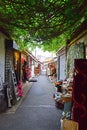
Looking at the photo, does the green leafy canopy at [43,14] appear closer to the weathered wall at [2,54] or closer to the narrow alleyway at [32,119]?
the narrow alleyway at [32,119]

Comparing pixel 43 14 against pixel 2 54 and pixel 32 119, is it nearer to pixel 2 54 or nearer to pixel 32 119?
pixel 32 119

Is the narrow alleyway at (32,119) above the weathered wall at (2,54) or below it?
below

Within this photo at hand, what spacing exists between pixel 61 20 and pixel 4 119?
3585 millimetres

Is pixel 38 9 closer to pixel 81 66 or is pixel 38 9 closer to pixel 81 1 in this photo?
pixel 81 1

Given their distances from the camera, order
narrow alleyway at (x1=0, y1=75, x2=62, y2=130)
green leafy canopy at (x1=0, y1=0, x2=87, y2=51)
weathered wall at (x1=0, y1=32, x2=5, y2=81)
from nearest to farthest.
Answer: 1. green leafy canopy at (x1=0, y1=0, x2=87, y2=51)
2. narrow alleyway at (x1=0, y1=75, x2=62, y2=130)
3. weathered wall at (x1=0, y1=32, x2=5, y2=81)

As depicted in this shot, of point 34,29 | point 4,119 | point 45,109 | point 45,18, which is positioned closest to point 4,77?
point 45,109

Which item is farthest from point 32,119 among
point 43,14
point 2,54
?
point 2,54

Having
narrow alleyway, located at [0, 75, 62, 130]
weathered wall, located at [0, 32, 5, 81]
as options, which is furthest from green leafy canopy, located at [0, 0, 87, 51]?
weathered wall, located at [0, 32, 5, 81]

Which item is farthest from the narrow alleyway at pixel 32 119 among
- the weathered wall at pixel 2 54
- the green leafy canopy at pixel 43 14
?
the green leafy canopy at pixel 43 14

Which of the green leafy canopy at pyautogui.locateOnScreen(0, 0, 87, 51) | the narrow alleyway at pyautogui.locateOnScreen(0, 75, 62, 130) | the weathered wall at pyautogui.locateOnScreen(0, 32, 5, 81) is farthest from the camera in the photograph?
the weathered wall at pyautogui.locateOnScreen(0, 32, 5, 81)

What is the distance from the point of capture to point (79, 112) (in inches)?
236

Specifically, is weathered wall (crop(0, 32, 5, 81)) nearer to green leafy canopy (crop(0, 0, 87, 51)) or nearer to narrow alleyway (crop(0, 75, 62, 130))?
narrow alleyway (crop(0, 75, 62, 130))

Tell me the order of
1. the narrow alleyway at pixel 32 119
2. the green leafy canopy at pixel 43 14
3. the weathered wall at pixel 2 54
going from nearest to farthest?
the green leafy canopy at pixel 43 14 < the narrow alleyway at pixel 32 119 < the weathered wall at pixel 2 54

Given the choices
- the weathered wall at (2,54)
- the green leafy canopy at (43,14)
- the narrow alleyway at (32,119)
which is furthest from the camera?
the weathered wall at (2,54)
